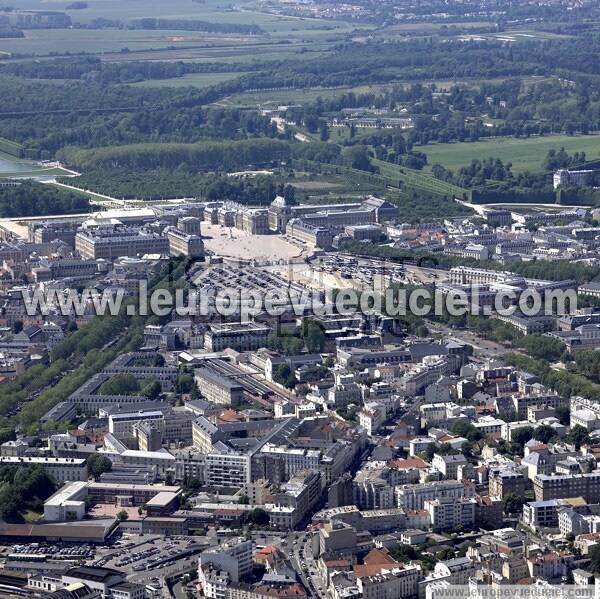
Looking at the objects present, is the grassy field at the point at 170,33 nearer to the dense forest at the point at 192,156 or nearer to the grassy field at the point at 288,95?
the grassy field at the point at 288,95

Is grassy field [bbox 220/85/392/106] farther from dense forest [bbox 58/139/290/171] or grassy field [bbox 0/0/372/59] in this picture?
grassy field [bbox 0/0/372/59]

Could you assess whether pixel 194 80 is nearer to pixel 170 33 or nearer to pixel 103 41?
pixel 103 41

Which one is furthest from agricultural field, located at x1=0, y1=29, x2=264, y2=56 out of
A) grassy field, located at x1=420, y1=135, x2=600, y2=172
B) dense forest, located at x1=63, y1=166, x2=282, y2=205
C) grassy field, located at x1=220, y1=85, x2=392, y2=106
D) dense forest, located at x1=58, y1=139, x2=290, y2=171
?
dense forest, located at x1=63, y1=166, x2=282, y2=205

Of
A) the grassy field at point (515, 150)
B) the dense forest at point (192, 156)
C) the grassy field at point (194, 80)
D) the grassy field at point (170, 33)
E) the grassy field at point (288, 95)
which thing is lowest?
the grassy field at point (170, 33)

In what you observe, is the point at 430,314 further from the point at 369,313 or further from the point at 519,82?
the point at 519,82

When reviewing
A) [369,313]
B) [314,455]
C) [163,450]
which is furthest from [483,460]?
[369,313]

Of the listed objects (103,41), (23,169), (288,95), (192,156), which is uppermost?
(192,156)

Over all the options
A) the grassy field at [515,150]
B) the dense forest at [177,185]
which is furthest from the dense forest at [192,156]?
the grassy field at [515,150]

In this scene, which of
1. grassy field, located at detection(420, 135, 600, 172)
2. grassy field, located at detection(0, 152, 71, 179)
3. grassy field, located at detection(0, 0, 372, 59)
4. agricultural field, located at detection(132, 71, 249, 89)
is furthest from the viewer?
grassy field, located at detection(0, 0, 372, 59)

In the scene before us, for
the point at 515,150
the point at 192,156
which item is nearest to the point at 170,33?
the point at 515,150

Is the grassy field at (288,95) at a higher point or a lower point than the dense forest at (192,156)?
lower
